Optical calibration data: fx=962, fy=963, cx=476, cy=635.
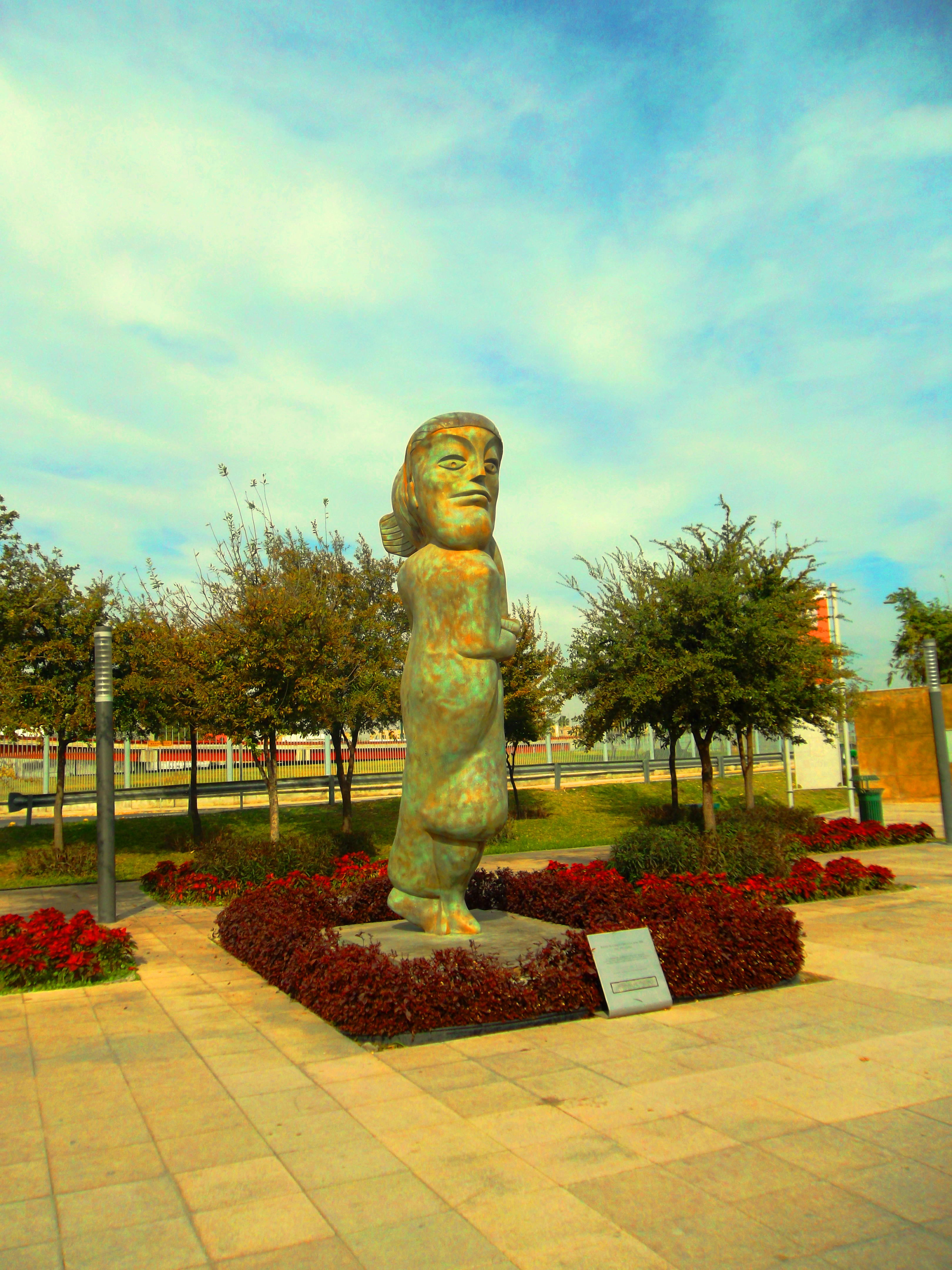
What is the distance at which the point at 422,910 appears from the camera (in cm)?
884

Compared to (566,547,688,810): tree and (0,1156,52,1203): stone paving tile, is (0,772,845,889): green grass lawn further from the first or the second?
(0,1156,52,1203): stone paving tile

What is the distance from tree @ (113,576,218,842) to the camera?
14.9m

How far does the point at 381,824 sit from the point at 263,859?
7624mm

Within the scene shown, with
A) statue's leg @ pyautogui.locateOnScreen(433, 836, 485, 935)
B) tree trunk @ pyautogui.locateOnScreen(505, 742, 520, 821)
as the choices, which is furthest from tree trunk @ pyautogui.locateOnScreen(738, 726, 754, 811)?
statue's leg @ pyautogui.locateOnScreen(433, 836, 485, 935)

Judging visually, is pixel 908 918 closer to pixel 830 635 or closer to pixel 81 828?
pixel 830 635

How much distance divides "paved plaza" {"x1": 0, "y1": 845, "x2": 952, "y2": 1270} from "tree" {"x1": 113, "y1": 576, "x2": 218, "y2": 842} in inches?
296

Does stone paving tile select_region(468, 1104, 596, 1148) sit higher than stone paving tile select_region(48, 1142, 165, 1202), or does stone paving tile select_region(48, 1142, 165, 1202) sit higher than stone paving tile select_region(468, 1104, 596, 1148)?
stone paving tile select_region(48, 1142, 165, 1202)

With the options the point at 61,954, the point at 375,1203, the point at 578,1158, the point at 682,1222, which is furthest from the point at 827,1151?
the point at 61,954

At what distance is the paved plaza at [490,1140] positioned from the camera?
372 centimetres

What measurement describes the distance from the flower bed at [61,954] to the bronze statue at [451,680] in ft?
8.87

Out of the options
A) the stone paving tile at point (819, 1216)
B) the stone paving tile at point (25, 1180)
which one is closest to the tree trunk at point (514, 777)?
the stone paving tile at point (25, 1180)

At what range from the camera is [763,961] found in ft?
25.6

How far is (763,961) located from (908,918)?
13.2 feet

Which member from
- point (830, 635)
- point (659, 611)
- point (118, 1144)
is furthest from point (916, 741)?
point (118, 1144)
